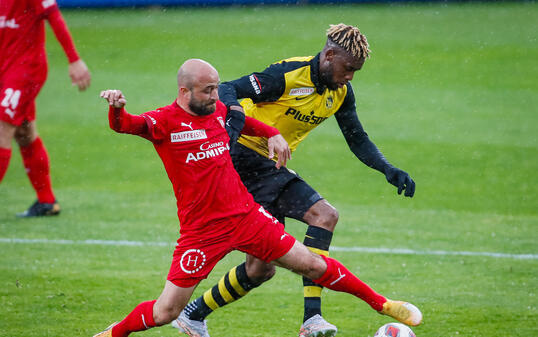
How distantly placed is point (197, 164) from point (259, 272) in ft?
4.02

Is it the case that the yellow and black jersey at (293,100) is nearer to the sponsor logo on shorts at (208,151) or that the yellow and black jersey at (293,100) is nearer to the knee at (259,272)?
the sponsor logo on shorts at (208,151)

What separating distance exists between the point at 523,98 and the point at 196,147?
12.9 meters

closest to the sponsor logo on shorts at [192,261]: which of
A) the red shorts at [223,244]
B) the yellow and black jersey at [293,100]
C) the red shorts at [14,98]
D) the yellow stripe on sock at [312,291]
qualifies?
the red shorts at [223,244]

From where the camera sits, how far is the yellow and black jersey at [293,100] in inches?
224

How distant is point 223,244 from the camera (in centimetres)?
497

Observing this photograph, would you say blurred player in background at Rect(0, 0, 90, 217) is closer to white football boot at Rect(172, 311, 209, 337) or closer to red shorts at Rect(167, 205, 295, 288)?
white football boot at Rect(172, 311, 209, 337)

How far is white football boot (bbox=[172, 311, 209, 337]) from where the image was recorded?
573cm

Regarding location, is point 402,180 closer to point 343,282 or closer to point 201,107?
point 343,282

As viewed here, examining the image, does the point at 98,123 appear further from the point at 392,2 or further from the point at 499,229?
the point at 392,2

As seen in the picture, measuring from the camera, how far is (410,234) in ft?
29.1

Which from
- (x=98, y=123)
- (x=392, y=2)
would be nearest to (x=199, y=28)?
(x=392, y=2)

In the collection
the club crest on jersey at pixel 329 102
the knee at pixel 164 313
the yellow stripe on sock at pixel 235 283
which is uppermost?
the club crest on jersey at pixel 329 102

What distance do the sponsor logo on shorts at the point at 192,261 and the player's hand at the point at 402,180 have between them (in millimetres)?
1534

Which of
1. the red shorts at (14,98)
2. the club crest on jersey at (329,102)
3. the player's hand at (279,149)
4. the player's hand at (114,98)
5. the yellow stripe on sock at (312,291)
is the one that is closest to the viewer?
the player's hand at (114,98)
